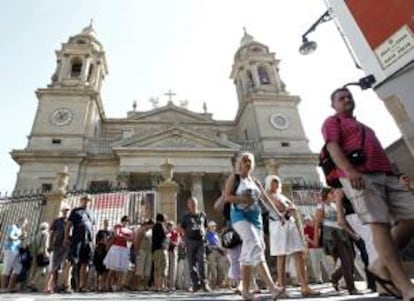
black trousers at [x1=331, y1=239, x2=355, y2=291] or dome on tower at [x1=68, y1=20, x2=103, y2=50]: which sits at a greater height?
dome on tower at [x1=68, y1=20, x2=103, y2=50]

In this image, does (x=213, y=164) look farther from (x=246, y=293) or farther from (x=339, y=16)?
(x=246, y=293)

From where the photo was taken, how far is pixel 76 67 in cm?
3422

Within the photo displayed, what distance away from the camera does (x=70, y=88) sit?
3103 cm

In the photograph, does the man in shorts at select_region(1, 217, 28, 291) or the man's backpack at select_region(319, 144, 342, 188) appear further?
the man in shorts at select_region(1, 217, 28, 291)

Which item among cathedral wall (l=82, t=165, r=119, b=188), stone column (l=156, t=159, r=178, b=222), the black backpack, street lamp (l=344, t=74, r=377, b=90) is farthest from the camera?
cathedral wall (l=82, t=165, r=119, b=188)

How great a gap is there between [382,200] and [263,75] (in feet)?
113

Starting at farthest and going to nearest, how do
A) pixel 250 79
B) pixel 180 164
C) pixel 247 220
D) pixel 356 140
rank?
pixel 250 79
pixel 180 164
pixel 247 220
pixel 356 140

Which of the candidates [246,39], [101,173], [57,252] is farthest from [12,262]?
[246,39]

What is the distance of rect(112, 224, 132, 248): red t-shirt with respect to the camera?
910 cm

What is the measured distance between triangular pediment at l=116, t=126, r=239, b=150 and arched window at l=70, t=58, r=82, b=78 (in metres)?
10.8

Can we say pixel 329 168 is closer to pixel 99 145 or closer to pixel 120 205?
pixel 120 205

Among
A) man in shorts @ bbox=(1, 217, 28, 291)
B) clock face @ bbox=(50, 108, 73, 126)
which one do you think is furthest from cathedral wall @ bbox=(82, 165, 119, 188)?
man in shorts @ bbox=(1, 217, 28, 291)

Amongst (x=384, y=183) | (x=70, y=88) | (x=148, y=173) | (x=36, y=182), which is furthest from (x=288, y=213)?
(x=70, y=88)

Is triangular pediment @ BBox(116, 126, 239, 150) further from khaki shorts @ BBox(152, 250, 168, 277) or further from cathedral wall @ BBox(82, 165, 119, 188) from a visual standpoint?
khaki shorts @ BBox(152, 250, 168, 277)
